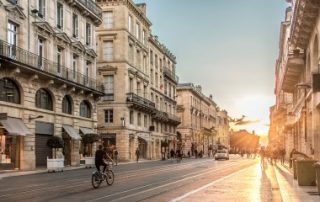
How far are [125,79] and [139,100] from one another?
15.5 feet

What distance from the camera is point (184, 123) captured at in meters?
97.2

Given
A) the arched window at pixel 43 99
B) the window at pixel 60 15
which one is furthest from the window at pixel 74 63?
the arched window at pixel 43 99

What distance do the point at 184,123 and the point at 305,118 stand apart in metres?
68.7

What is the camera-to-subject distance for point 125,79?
5700 centimetres

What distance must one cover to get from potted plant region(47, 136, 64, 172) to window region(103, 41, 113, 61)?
21.6 m

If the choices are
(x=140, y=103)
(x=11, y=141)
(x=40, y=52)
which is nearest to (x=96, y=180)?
(x=11, y=141)

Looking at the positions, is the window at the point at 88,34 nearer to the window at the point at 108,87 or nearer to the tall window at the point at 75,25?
the tall window at the point at 75,25

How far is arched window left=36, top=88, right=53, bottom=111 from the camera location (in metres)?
36.2

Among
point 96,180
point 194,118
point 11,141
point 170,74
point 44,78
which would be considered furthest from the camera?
point 194,118

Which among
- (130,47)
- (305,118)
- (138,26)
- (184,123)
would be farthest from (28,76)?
(184,123)

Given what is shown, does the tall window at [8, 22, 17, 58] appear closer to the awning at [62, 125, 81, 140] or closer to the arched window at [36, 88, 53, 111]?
the arched window at [36, 88, 53, 111]

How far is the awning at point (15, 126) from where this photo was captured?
3036 cm

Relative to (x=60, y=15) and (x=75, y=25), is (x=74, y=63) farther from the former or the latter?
(x=60, y=15)

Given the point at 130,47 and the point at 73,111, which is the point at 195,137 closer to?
the point at 130,47
